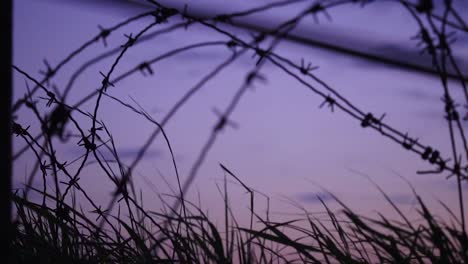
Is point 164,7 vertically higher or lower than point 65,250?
higher

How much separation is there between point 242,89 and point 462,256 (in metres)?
0.66

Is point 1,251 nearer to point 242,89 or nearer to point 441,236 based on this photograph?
point 242,89

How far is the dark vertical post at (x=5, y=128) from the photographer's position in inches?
43.1

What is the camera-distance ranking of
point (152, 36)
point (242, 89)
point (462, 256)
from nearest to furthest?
point (242, 89) → point (462, 256) → point (152, 36)

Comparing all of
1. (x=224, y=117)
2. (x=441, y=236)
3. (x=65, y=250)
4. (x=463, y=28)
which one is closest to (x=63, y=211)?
(x=65, y=250)

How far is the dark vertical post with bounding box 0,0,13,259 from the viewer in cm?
109

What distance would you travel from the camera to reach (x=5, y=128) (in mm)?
1101

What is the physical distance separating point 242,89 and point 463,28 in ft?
2.00

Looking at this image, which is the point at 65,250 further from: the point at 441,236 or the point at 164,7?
the point at 441,236

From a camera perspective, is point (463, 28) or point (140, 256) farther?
point (140, 256)

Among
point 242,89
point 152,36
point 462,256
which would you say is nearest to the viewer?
point 242,89

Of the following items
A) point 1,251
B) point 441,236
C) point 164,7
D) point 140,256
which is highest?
point 164,7

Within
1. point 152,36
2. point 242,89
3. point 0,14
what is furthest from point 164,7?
point 0,14

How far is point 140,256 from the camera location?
1.88m
